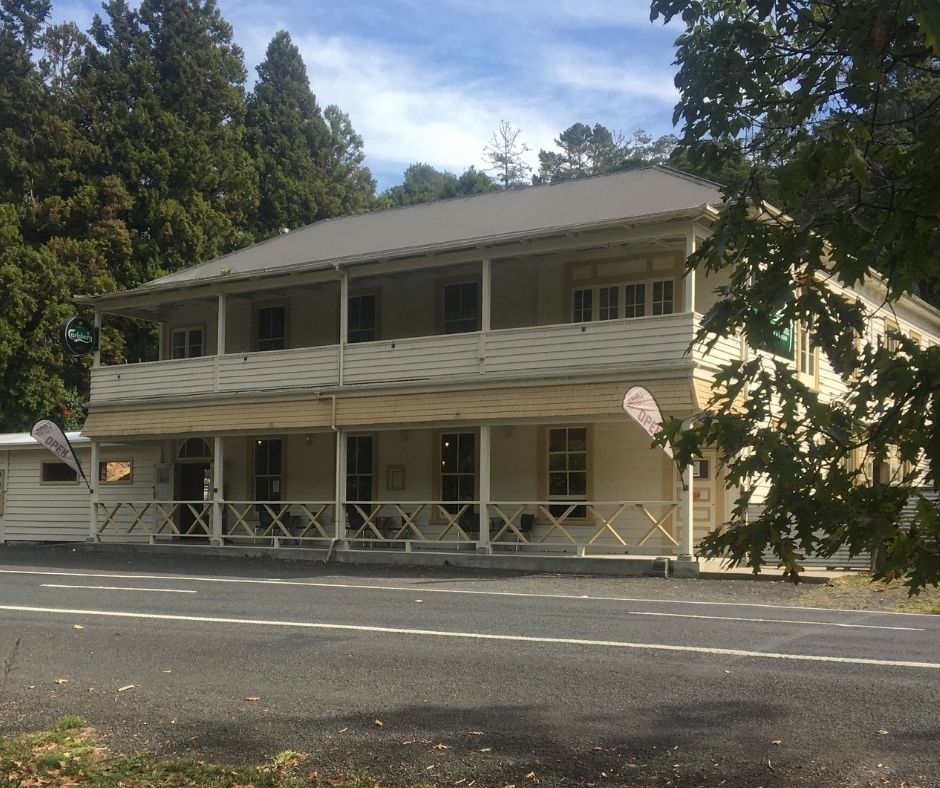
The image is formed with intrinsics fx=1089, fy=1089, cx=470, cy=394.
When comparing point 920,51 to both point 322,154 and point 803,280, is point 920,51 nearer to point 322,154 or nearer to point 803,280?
point 803,280

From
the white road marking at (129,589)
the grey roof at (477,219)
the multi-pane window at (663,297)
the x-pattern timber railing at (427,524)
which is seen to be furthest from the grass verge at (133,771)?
the multi-pane window at (663,297)

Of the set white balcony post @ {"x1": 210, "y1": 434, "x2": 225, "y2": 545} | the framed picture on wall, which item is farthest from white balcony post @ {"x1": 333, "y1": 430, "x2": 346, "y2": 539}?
white balcony post @ {"x1": 210, "y1": 434, "x2": 225, "y2": 545}

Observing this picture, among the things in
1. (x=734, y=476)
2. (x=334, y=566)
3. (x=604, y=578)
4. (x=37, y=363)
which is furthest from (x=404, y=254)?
(x=37, y=363)

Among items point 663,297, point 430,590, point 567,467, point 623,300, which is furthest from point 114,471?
point 663,297

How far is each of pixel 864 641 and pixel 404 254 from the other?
472 inches

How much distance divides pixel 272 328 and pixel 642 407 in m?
11.3

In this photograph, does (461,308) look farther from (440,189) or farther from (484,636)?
(440,189)

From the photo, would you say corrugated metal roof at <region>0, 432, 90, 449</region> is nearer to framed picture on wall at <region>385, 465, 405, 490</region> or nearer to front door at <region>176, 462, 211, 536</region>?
front door at <region>176, 462, 211, 536</region>

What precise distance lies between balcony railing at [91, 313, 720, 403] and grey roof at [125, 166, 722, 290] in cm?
169

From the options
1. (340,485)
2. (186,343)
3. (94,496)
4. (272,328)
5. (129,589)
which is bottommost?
(129,589)

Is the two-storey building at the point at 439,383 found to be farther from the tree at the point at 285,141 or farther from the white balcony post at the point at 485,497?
the tree at the point at 285,141

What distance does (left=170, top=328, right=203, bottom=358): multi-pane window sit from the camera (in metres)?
26.1

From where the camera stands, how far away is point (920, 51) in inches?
174

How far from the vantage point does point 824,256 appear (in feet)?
14.5
